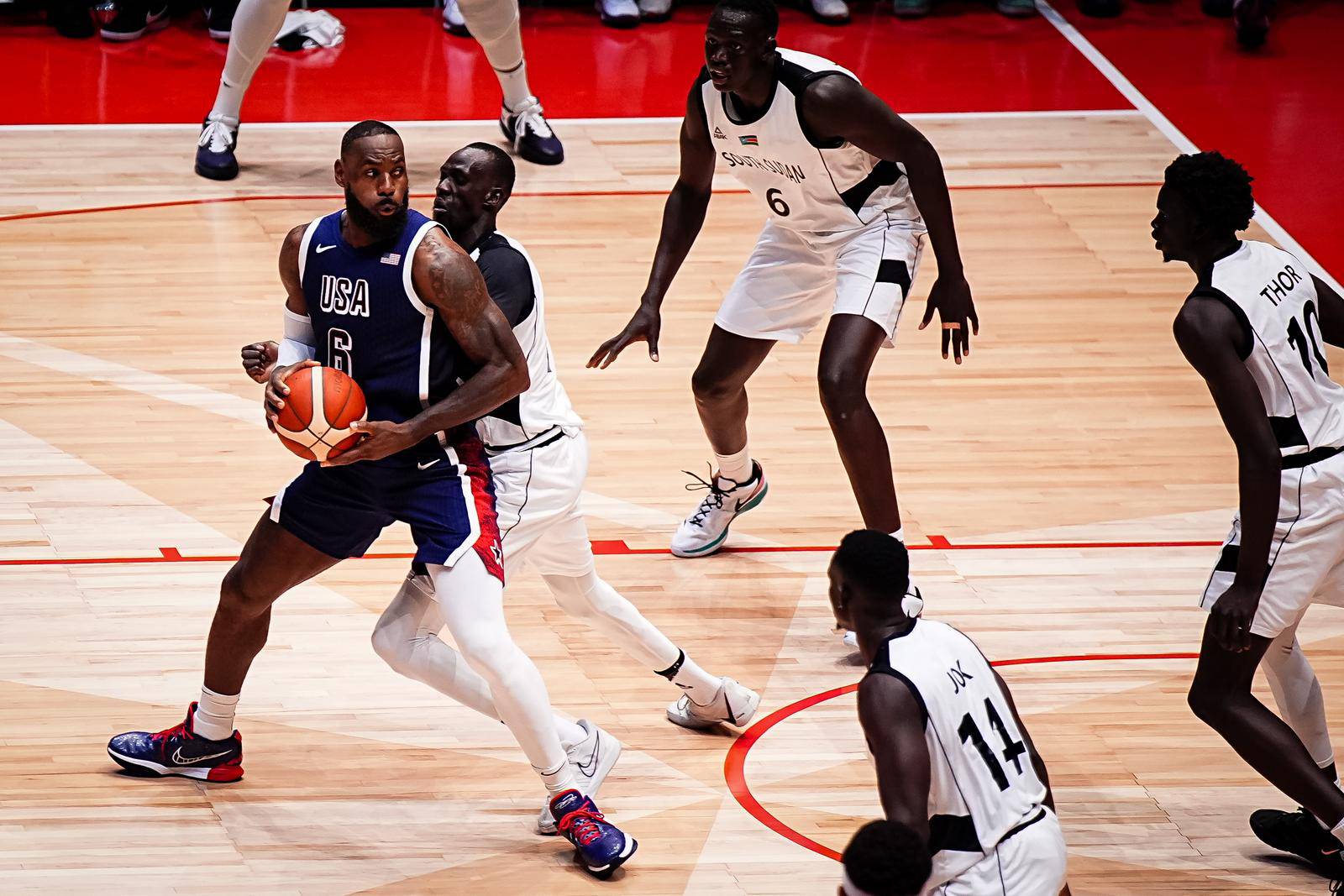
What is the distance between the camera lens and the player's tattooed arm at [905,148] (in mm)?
5074

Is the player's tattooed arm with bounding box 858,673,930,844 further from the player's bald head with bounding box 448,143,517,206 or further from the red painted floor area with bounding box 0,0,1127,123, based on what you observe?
the red painted floor area with bounding box 0,0,1127,123

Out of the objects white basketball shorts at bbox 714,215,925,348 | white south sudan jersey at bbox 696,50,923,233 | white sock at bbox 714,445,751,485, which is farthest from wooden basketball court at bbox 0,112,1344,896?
white south sudan jersey at bbox 696,50,923,233

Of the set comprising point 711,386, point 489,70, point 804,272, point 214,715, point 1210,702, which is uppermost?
point 804,272

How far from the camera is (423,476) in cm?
414

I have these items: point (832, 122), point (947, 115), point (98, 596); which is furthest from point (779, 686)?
point (947, 115)

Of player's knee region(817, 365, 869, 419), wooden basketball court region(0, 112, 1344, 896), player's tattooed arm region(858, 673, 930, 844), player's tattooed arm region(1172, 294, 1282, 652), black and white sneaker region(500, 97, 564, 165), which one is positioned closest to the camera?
player's tattooed arm region(858, 673, 930, 844)

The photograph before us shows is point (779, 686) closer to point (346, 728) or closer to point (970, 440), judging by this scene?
point (346, 728)

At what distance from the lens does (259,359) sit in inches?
165

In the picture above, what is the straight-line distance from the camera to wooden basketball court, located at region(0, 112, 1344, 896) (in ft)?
14.2

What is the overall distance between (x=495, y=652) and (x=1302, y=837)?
6.55ft

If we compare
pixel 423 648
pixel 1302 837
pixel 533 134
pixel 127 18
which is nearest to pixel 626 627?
pixel 423 648

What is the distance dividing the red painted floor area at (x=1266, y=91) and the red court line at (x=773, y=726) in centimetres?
365

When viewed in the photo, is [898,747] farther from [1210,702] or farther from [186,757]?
[186,757]

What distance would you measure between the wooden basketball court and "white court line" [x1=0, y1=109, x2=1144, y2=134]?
0.30 metres
